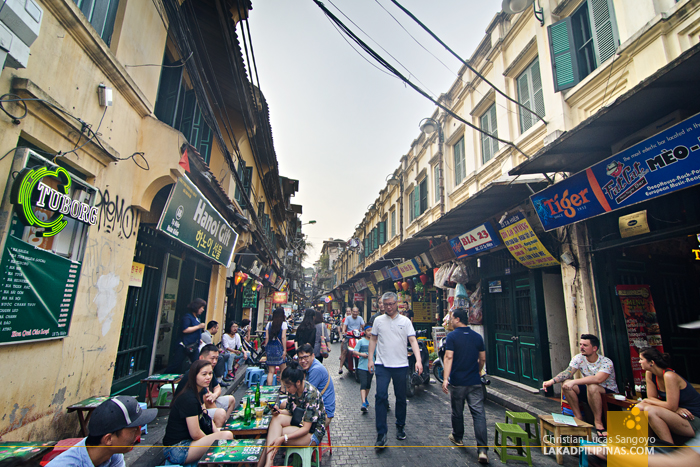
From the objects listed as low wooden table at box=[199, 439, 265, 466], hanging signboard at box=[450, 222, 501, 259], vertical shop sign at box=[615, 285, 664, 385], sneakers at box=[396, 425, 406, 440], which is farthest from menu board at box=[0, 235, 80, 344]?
vertical shop sign at box=[615, 285, 664, 385]

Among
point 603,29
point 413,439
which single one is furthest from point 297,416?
point 603,29

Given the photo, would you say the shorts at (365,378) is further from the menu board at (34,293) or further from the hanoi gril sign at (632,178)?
the menu board at (34,293)

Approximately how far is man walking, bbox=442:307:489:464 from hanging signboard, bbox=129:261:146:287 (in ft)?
17.6

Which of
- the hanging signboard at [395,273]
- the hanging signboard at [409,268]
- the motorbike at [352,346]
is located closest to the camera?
the motorbike at [352,346]

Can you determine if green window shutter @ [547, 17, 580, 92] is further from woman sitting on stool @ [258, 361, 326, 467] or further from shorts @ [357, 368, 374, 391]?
woman sitting on stool @ [258, 361, 326, 467]

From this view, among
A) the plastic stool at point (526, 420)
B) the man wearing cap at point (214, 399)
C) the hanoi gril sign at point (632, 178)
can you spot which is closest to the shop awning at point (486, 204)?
the hanoi gril sign at point (632, 178)

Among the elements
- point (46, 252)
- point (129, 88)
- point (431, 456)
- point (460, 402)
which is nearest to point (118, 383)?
point (46, 252)

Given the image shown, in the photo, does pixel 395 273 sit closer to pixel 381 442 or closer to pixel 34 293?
pixel 381 442

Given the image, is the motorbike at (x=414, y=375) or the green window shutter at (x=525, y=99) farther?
the green window shutter at (x=525, y=99)

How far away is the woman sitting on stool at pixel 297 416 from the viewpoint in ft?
11.6

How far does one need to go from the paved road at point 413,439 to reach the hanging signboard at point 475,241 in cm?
372

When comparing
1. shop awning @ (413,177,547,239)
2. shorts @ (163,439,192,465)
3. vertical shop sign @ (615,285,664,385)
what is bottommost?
shorts @ (163,439,192,465)

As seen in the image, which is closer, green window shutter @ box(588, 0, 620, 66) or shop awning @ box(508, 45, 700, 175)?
shop awning @ box(508, 45, 700, 175)

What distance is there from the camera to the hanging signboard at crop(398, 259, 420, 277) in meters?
14.0
